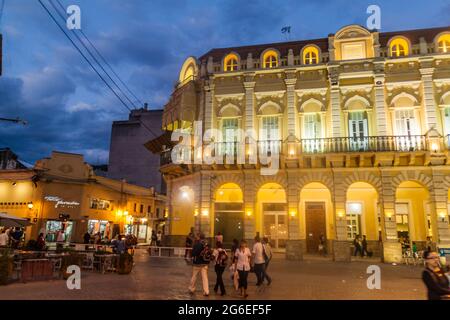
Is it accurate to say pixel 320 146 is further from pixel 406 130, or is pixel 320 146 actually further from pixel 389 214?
pixel 389 214

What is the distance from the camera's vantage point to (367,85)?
21688mm

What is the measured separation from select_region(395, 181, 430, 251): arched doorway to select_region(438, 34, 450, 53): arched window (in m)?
8.11

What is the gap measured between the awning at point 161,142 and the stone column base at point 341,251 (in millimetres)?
13294

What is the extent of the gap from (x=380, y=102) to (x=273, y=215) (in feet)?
31.3

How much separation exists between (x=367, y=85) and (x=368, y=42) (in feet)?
9.18

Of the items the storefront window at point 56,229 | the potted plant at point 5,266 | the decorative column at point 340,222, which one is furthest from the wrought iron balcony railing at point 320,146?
the storefront window at point 56,229

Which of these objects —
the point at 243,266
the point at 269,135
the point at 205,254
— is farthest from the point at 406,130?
the point at 205,254

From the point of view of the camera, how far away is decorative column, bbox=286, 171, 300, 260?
20688 millimetres

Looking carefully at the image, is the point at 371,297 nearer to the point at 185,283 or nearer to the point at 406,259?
the point at 185,283

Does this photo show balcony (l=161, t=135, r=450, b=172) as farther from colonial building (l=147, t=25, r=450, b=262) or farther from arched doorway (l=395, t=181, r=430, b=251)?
arched doorway (l=395, t=181, r=430, b=251)

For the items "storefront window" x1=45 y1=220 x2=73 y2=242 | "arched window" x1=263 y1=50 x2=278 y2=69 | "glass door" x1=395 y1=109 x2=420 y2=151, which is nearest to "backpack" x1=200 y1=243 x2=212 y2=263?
"glass door" x1=395 y1=109 x2=420 y2=151

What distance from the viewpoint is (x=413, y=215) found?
2244 centimetres

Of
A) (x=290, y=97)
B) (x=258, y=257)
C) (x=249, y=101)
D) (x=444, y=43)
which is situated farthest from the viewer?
(x=249, y=101)
